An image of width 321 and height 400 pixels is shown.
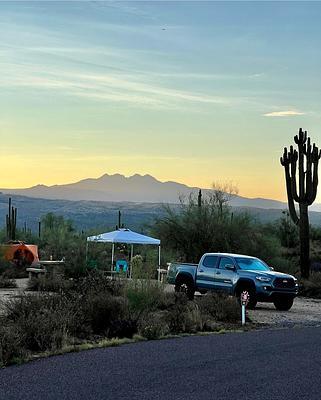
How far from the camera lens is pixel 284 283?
27.2m

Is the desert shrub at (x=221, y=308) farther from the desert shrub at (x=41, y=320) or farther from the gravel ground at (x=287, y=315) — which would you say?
the desert shrub at (x=41, y=320)

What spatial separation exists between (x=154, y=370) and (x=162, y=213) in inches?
1360

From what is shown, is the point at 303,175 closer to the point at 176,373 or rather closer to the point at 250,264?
the point at 250,264

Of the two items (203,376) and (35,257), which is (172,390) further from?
(35,257)

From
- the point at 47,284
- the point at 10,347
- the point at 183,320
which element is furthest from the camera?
the point at 47,284

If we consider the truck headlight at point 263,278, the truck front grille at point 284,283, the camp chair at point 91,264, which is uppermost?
the truck headlight at point 263,278

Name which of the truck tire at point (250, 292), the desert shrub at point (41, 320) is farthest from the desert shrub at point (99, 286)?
the truck tire at point (250, 292)

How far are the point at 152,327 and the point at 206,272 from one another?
36.5 feet

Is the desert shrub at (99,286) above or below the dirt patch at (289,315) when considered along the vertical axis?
above

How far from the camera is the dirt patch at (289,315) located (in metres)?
22.8

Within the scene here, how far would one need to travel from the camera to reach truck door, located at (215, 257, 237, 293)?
2752 cm

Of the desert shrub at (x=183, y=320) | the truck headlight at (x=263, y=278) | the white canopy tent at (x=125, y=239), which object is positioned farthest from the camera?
the white canopy tent at (x=125, y=239)

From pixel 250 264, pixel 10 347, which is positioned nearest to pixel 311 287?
pixel 250 264

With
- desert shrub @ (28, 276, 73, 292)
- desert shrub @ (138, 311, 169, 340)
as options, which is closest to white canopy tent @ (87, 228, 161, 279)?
desert shrub @ (28, 276, 73, 292)
